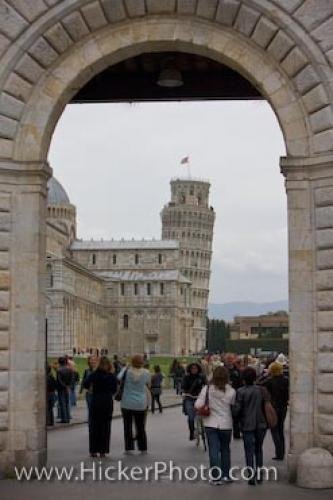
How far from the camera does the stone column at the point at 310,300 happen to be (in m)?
13.1

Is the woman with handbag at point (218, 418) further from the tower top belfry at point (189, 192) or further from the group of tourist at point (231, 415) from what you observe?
the tower top belfry at point (189, 192)

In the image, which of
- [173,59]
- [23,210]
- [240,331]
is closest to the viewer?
[23,210]

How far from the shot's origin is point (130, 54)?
14.3 meters

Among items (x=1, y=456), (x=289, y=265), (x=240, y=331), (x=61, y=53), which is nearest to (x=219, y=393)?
(x=289, y=265)

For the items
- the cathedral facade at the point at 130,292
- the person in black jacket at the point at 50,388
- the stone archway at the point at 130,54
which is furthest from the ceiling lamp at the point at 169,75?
the cathedral facade at the point at 130,292

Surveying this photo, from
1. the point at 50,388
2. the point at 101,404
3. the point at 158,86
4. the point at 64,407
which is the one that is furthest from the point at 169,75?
the point at 64,407

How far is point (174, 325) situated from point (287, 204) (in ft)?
455

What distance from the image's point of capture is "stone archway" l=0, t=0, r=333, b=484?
1329cm

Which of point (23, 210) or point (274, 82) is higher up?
point (274, 82)

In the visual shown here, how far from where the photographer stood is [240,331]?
594ft

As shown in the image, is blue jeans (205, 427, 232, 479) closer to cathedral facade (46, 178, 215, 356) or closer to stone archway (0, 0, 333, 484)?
stone archway (0, 0, 333, 484)

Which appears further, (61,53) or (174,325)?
(174,325)

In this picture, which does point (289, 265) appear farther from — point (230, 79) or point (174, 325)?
point (174, 325)

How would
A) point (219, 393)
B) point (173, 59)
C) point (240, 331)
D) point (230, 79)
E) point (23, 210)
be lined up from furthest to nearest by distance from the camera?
point (240, 331), point (230, 79), point (173, 59), point (23, 210), point (219, 393)
